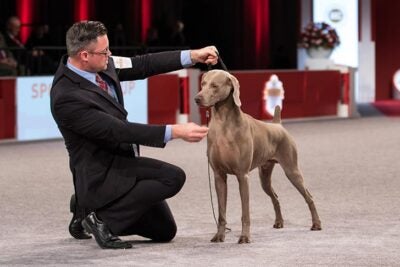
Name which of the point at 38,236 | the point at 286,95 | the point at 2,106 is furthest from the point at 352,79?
the point at 38,236

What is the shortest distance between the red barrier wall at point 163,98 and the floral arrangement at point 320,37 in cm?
316

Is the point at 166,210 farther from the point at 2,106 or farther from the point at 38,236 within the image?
the point at 2,106

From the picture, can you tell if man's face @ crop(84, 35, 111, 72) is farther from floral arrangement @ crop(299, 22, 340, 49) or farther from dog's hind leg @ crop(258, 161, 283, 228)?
floral arrangement @ crop(299, 22, 340, 49)

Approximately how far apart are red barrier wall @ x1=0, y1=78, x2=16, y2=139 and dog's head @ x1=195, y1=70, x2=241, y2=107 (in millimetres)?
7175

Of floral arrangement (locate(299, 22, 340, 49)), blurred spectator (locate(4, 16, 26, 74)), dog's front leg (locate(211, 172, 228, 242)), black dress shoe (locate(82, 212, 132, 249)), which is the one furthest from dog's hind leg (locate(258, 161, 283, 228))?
floral arrangement (locate(299, 22, 340, 49))

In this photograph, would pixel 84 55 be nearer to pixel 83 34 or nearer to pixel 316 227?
pixel 83 34

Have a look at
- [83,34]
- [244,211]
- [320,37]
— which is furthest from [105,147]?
[320,37]

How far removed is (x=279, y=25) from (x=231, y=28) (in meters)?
1.14

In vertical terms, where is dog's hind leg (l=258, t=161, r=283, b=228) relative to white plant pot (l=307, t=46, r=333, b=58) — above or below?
below

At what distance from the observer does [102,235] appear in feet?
18.2

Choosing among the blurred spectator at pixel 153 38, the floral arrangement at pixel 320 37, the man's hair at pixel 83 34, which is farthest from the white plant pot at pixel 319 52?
the man's hair at pixel 83 34

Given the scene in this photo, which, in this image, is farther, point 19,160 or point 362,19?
point 362,19

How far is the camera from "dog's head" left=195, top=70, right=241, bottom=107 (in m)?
5.43

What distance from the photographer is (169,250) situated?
5.52 metres
